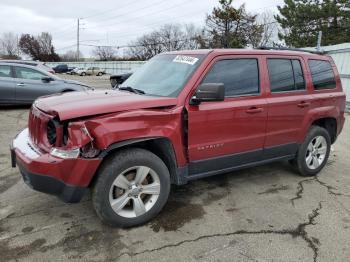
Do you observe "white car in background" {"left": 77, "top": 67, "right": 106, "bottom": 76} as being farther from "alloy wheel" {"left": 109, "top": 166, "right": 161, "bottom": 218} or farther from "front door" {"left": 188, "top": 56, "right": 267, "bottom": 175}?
"alloy wheel" {"left": 109, "top": 166, "right": 161, "bottom": 218}

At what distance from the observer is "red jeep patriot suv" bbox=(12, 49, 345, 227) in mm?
3371

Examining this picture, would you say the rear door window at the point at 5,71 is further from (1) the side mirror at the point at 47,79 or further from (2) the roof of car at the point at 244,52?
(2) the roof of car at the point at 244,52

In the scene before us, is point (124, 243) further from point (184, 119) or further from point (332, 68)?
point (332, 68)

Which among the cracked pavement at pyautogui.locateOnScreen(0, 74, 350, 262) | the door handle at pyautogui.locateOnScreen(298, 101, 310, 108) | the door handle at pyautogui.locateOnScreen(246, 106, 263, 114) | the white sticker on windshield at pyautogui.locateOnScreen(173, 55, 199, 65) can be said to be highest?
the white sticker on windshield at pyautogui.locateOnScreen(173, 55, 199, 65)

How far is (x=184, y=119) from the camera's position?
3.88m

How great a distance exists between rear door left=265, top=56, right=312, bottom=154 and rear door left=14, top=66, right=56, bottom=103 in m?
8.66

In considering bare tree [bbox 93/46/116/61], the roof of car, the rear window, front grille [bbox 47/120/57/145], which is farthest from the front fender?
bare tree [bbox 93/46/116/61]

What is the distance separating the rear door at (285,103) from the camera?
4.72m

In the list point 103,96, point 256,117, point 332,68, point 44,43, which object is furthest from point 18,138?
point 44,43

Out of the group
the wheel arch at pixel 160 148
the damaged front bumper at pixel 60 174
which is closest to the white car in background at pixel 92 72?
the wheel arch at pixel 160 148

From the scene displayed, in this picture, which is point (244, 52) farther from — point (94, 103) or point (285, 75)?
point (94, 103)

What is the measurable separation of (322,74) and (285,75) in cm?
95

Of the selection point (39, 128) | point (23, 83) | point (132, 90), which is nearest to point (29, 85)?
point (23, 83)

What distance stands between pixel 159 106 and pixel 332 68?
337cm
